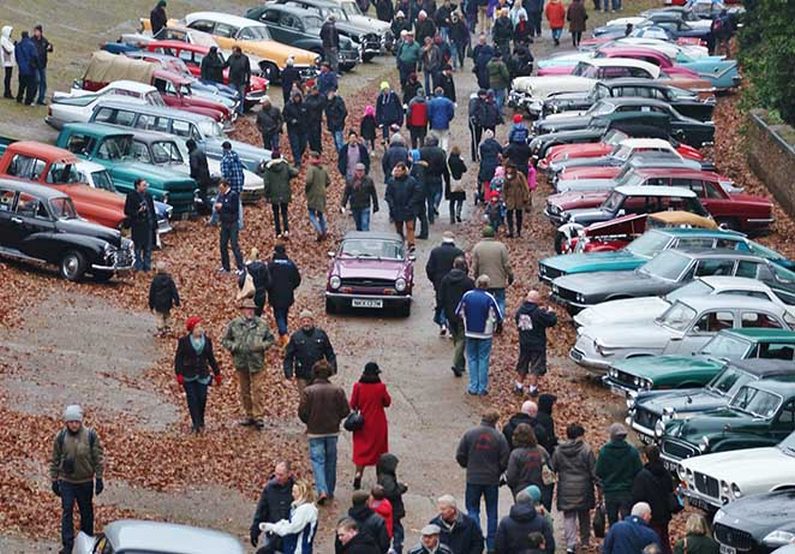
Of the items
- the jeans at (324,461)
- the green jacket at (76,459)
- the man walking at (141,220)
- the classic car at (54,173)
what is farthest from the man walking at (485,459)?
the classic car at (54,173)

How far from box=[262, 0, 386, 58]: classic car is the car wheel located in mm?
24745

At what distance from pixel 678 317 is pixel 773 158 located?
16029 mm

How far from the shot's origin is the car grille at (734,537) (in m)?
19.3

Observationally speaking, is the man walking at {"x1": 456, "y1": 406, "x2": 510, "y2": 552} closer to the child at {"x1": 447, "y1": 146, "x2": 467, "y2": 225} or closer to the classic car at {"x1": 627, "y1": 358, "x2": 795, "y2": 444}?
the classic car at {"x1": 627, "y1": 358, "x2": 795, "y2": 444}

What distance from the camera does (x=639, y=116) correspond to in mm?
42406

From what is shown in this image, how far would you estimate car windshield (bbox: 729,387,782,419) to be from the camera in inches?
904

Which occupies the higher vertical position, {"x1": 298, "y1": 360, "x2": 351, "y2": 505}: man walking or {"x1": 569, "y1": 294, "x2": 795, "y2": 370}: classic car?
{"x1": 298, "y1": 360, "x2": 351, "y2": 505}: man walking

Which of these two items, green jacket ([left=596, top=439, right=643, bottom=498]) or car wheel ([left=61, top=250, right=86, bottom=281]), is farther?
car wheel ([left=61, top=250, right=86, bottom=281])

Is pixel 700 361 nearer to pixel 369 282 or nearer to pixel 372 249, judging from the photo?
pixel 369 282

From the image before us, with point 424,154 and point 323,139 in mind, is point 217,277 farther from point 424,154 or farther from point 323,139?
point 323,139

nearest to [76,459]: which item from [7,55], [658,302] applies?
[658,302]

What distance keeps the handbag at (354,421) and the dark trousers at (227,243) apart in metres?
11.1

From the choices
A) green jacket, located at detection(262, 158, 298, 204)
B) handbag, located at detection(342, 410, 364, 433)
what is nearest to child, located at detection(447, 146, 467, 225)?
green jacket, located at detection(262, 158, 298, 204)

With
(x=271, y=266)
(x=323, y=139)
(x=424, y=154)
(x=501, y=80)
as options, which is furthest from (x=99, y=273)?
(x=501, y=80)
